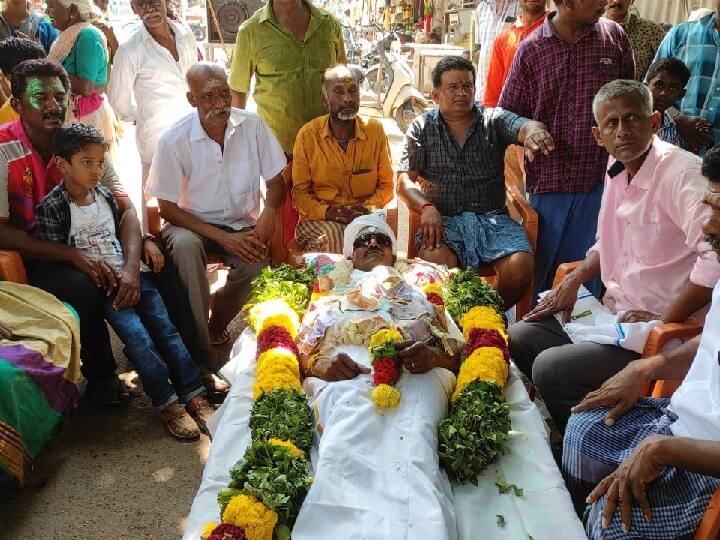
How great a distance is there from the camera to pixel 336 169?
15.6ft

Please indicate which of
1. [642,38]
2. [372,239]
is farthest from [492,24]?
[372,239]

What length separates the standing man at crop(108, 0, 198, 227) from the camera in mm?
5180

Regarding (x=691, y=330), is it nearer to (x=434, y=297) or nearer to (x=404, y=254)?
(x=434, y=297)

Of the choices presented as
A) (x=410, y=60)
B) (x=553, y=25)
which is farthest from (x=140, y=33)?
(x=410, y=60)

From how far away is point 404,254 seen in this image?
6586 mm

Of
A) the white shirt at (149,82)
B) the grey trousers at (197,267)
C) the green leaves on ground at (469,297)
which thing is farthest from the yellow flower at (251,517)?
the white shirt at (149,82)

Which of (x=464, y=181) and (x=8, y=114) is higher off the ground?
(x=8, y=114)

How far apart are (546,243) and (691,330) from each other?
1770 mm

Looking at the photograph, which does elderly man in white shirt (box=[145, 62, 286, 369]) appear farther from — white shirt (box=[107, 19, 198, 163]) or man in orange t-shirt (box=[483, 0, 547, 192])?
man in orange t-shirt (box=[483, 0, 547, 192])

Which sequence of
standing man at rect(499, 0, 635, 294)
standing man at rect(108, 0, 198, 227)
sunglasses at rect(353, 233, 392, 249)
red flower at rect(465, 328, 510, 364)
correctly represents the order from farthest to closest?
standing man at rect(108, 0, 198, 227) → standing man at rect(499, 0, 635, 294) → sunglasses at rect(353, 233, 392, 249) → red flower at rect(465, 328, 510, 364)

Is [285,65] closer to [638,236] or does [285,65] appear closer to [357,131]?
[357,131]

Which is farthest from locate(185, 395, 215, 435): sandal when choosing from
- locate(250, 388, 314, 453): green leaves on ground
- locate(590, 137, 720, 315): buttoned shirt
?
locate(590, 137, 720, 315): buttoned shirt

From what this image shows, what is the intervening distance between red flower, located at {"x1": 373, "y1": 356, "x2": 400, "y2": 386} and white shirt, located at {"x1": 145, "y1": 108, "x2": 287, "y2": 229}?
6.76 ft

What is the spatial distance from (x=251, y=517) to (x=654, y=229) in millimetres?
2307
